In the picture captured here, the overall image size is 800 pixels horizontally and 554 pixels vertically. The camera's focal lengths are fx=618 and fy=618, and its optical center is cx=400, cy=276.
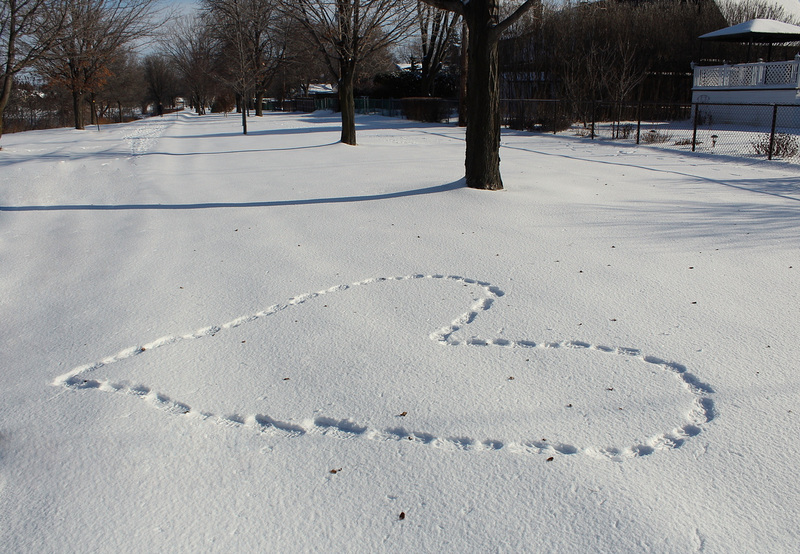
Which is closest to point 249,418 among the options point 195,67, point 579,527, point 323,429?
point 323,429

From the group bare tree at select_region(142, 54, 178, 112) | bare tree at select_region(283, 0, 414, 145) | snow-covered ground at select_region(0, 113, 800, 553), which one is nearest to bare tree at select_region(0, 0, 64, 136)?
bare tree at select_region(283, 0, 414, 145)

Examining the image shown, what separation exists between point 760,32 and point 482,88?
2012 centimetres

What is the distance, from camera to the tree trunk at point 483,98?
796 centimetres

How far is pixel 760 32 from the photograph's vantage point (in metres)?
22.8

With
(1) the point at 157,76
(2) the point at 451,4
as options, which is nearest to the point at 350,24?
(2) the point at 451,4

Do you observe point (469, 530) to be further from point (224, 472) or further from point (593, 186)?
point (593, 186)

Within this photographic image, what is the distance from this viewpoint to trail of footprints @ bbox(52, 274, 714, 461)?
2.67m

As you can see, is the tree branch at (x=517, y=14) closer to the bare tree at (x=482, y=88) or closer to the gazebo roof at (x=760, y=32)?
the bare tree at (x=482, y=88)

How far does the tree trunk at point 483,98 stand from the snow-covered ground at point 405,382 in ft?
3.94

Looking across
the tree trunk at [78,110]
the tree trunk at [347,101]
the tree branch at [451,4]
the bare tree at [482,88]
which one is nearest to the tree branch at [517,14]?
the bare tree at [482,88]

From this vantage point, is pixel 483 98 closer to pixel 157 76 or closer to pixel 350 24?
pixel 350 24

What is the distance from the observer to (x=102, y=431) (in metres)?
2.84

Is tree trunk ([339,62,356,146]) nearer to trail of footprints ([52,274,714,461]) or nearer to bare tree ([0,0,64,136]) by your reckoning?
bare tree ([0,0,64,136])

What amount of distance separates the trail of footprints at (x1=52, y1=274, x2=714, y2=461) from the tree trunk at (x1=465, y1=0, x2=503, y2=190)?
4758 mm
